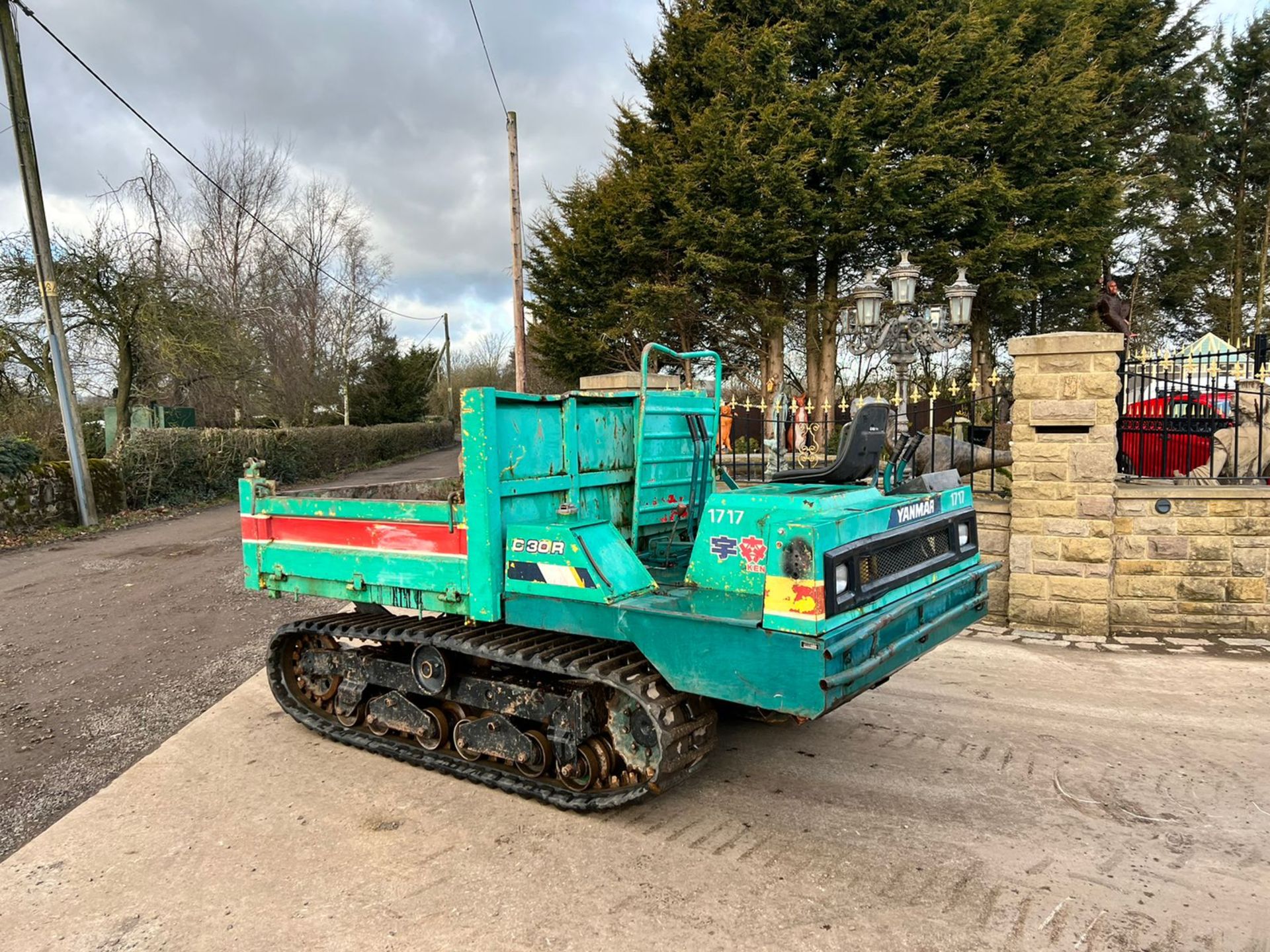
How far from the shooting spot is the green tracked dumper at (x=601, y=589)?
288cm

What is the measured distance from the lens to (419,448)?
1243 inches

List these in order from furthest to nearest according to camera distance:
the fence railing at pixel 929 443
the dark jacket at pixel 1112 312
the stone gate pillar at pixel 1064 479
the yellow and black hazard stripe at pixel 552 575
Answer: the dark jacket at pixel 1112 312 → the fence railing at pixel 929 443 → the stone gate pillar at pixel 1064 479 → the yellow and black hazard stripe at pixel 552 575

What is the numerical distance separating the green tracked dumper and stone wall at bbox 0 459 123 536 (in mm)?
10279

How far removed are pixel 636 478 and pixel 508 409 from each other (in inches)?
36.4

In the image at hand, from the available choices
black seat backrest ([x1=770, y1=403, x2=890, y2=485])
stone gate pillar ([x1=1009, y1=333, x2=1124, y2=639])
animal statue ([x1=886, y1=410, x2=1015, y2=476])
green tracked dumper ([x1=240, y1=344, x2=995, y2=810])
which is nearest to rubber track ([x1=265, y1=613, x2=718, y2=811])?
green tracked dumper ([x1=240, y1=344, x2=995, y2=810])

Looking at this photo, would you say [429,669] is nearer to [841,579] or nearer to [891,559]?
[841,579]

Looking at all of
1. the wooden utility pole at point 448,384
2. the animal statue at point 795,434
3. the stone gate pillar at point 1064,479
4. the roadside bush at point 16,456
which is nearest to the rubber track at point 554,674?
the stone gate pillar at point 1064,479

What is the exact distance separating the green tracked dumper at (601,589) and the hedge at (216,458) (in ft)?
38.8

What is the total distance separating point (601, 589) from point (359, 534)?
1.55 meters

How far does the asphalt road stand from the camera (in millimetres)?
4187

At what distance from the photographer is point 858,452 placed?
3512mm

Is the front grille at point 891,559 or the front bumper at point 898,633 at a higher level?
the front grille at point 891,559

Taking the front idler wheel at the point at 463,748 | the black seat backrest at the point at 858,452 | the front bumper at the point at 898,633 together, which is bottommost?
the front idler wheel at the point at 463,748

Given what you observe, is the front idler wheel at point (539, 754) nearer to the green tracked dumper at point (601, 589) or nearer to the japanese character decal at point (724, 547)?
the green tracked dumper at point (601, 589)
